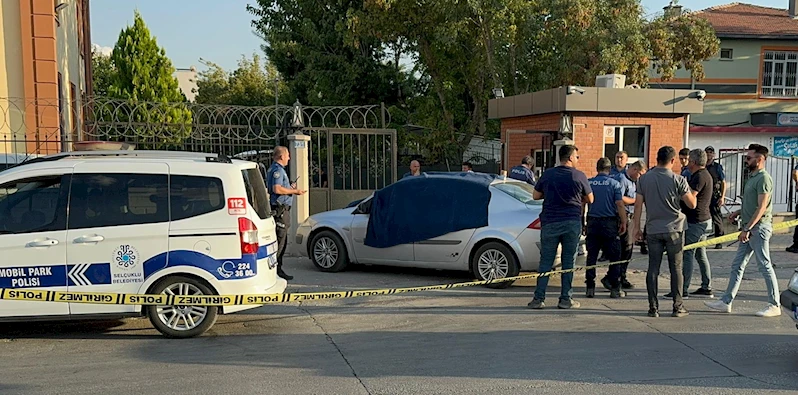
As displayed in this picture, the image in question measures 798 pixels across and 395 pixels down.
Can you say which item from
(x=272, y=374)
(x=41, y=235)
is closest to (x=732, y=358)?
(x=272, y=374)

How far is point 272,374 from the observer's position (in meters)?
5.38

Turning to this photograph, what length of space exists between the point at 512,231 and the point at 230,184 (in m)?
3.81

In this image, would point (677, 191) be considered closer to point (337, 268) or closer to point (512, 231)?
point (512, 231)

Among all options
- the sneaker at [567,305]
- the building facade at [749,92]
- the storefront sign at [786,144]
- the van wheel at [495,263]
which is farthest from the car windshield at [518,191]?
the storefront sign at [786,144]

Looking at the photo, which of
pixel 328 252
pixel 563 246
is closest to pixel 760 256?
pixel 563 246

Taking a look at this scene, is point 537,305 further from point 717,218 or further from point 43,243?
point 717,218

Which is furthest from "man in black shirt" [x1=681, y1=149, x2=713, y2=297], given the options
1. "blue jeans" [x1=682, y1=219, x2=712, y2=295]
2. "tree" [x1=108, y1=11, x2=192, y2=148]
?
"tree" [x1=108, y1=11, x2=192, y2=148]

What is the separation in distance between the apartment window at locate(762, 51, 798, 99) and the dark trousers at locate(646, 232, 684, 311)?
2610 centimetres

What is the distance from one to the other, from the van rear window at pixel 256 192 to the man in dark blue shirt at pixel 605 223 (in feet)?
12.6

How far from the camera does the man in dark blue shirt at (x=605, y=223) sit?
797 cm

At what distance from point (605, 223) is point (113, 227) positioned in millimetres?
5427

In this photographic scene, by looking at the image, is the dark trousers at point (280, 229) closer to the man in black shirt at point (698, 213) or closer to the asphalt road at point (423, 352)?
the asphalt road at point (423, 352)

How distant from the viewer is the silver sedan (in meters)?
8.55

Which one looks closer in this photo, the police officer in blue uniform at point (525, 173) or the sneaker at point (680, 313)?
the sneaker at point (680, 313)
